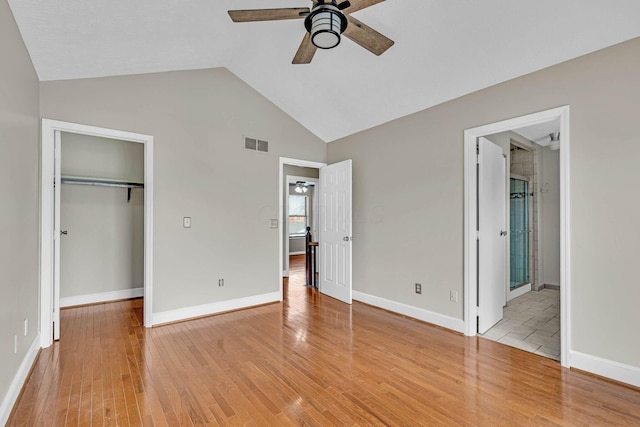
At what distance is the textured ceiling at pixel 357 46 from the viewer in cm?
226

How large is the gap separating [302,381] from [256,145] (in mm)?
3171

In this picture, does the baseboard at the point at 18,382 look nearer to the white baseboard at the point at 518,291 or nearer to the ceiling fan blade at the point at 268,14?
the ceiling fan blade at the point at 268,14

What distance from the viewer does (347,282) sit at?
4.55m

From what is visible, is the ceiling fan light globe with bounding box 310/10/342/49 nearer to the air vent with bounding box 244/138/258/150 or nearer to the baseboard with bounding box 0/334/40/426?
the air vent with bounding box 244/138/258/150

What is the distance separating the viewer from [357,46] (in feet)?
10.1

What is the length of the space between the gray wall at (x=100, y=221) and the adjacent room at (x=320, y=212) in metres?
0.03

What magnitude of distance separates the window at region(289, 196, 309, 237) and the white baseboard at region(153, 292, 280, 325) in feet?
18.0

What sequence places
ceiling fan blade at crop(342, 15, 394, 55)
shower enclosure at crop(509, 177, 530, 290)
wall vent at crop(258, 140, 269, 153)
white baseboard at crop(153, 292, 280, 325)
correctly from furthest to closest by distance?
shower enclosure at crop(509, 177, 530, 290) < wall vent at crop(258, 140, 269, 153) < white baseboard at crop(153, 292, 280, 325) < ceiling fan blade at crop(342, 15, 394, 55)

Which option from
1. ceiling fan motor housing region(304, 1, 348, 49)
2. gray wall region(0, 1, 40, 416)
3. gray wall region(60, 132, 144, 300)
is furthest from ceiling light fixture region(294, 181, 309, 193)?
ceiling fan motor housing region(304, 1, 348, 49)

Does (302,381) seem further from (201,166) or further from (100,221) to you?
(100,221)

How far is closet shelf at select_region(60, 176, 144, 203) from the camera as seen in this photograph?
13.2 feet

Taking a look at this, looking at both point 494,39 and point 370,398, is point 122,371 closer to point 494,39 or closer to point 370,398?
point 370,398

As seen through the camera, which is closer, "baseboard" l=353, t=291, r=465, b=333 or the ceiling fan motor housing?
the ceiling fan motor housing

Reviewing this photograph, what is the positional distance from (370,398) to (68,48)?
3.74m
